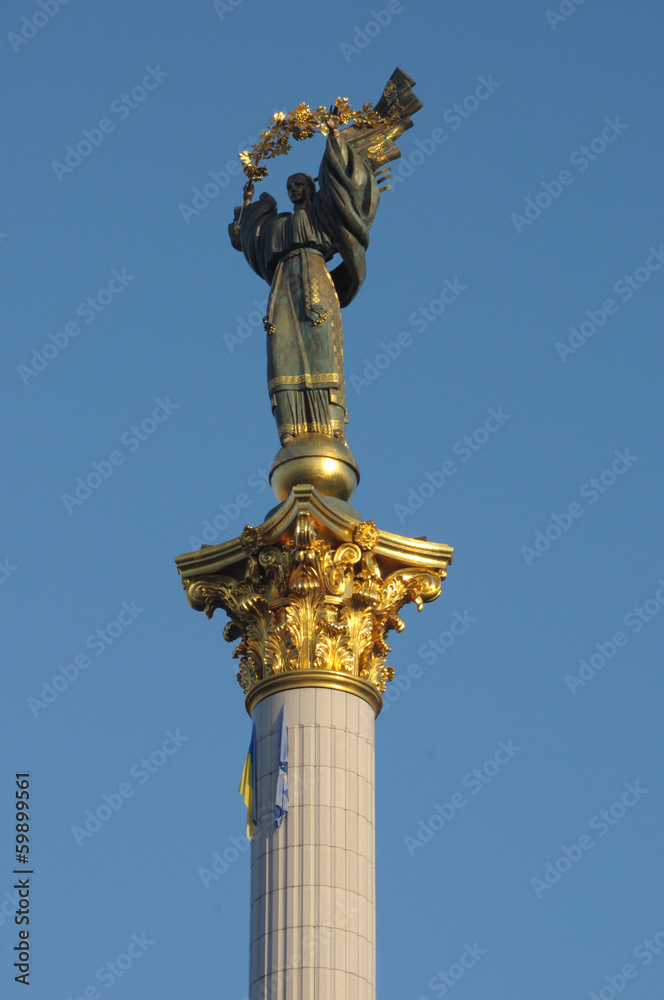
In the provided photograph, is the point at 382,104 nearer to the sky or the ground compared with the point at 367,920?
nearer to the sky

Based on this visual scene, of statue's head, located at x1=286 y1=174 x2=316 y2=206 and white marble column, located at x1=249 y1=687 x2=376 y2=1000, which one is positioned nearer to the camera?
white marble column, located at x1=249 y1=687 x2=376 y2=1000

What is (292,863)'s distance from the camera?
28.7 m

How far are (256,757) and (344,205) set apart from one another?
1229cm

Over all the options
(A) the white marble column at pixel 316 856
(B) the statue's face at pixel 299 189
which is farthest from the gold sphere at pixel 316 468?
(B) the statue's face at pixel 299 189

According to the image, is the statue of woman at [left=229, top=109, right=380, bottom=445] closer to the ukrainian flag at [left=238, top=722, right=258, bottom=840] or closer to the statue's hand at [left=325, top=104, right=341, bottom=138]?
the statue's hand at [left=325, top=104, right=341, bottom=138]

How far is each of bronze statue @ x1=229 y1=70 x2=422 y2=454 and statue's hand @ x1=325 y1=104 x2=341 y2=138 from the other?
22 mm

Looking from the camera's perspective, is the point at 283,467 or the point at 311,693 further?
the point at 283,467

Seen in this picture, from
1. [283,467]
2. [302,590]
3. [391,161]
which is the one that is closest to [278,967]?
[302,590]

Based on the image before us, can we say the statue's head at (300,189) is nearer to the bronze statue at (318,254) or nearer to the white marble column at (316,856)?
the bronze statue at (318,254)

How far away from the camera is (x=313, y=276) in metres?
35.7

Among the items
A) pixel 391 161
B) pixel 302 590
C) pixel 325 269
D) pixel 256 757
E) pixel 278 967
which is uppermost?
pixel 391 161

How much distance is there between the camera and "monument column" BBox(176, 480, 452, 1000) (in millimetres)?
28125

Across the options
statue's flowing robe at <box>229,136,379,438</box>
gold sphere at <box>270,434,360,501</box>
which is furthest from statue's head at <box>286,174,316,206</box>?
gold sphere at <box>270,434,360,501</box>

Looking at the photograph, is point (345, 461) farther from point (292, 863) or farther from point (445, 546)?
point (292, 863)
